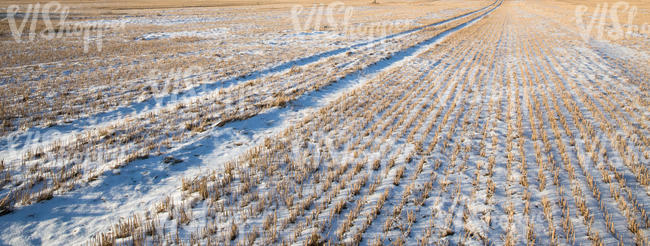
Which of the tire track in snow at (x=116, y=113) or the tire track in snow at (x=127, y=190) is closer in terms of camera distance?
A: the tire track in snow at (x=127, y=190)

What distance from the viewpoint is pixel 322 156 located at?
6066 mm

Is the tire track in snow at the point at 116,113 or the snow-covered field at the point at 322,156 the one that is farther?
the tire track in snow at the point at 116,113

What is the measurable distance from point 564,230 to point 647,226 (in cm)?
106

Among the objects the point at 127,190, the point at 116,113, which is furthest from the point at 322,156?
the point at 116,113

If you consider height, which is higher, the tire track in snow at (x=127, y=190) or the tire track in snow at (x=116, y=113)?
the tire track in snow at (x=116, y=113)

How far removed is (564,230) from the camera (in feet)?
12.8

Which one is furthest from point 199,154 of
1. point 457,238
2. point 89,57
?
point 89,57

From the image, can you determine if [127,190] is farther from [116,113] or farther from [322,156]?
[116,113]

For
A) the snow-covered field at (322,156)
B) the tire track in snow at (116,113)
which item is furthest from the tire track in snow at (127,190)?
the tire track in snow at (116,113)

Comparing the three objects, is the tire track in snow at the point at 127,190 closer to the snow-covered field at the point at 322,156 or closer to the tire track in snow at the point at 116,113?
the snow-covered field at the point at 322,156

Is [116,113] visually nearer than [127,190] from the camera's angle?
No

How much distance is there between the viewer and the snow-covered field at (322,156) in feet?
13.2

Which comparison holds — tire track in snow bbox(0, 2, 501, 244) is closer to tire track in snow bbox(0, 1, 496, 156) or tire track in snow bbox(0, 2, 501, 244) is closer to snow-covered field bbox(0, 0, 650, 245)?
snow-covered field bbox(0, 0, 650, 245)

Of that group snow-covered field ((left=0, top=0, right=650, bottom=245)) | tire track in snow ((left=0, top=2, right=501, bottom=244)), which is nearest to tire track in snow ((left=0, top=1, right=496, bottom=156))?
snow-covered field ((left=0, top=0, right=650, bottom=245))
